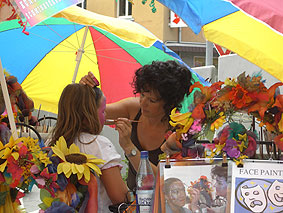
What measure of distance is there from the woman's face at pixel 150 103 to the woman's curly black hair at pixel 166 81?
3 cm

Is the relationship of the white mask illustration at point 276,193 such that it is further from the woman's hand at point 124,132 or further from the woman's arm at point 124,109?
the woman's arm at point 124,109

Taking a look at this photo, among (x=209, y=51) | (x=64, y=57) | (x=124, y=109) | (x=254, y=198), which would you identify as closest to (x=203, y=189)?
(x=254, y=198)

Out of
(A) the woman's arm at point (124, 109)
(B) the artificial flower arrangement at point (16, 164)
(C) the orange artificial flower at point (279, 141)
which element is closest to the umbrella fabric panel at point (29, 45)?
(A) the woman's arm at point (124, 109)

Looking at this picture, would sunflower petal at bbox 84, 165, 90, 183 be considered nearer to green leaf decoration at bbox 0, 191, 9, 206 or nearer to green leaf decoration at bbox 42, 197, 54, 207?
green leaf decoration at bbox 42, 197, 54, 207

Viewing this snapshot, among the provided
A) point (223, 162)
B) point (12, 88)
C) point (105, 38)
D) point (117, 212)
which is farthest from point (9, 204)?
point (105, 38)

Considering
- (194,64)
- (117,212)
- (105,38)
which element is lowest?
(117,212)

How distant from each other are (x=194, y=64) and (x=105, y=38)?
46.5 ft

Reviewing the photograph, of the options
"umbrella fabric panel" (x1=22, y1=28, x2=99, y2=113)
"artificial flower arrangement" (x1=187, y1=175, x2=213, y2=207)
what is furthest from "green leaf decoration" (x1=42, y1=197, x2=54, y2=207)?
"umbrella fabric panel" (x1=22, y1=28, x2=99, y2=113)

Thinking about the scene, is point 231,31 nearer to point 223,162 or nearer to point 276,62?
point 276,62

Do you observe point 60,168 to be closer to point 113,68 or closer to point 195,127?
point 195,127

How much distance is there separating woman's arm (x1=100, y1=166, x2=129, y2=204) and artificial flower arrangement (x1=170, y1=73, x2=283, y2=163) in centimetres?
45

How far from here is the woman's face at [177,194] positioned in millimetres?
2084

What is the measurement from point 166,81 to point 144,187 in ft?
3.14

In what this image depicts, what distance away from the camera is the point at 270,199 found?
78.0 inches
